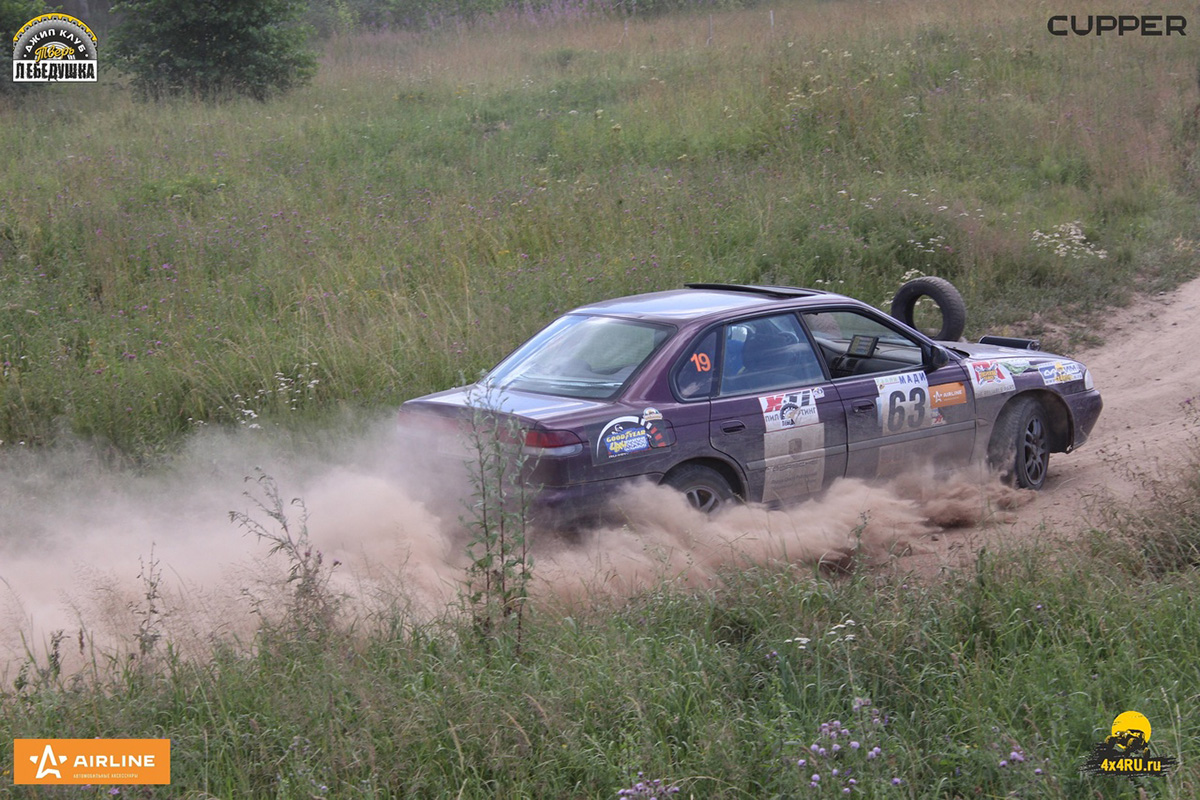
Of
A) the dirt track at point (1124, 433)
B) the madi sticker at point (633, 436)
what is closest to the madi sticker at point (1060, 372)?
the dirt track at point (1124, 433)

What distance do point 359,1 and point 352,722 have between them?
3252 centimetres

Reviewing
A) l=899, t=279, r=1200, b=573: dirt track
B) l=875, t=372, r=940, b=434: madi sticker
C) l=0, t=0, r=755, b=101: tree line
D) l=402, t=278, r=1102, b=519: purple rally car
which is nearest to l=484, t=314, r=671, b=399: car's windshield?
l=402, t=278, r=1102, b=519: purple rally car

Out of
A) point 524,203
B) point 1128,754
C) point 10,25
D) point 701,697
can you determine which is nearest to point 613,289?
point 524,203

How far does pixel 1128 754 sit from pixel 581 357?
3.52 meters

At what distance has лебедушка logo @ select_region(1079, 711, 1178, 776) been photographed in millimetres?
3320

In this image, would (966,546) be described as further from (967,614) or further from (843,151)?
(843,151)

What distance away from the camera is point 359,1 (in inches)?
1281

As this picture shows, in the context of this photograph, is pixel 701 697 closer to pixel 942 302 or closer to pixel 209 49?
pixel 942 302

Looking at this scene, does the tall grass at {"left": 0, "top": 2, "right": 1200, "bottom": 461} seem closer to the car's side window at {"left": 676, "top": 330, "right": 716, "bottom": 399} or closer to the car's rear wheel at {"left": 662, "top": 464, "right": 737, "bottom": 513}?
the car's side window at {"left": 676, "top": 330, "right": 716, "bottom": 399}

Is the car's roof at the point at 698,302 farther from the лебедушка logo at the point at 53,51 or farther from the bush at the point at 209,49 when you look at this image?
the лебедушка logo at the point at 53,51

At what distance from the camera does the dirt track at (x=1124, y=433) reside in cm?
560

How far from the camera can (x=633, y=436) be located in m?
5.46

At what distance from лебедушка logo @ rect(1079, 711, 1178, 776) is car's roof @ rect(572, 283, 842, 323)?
316cm

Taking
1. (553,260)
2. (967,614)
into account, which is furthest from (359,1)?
(967,614)
